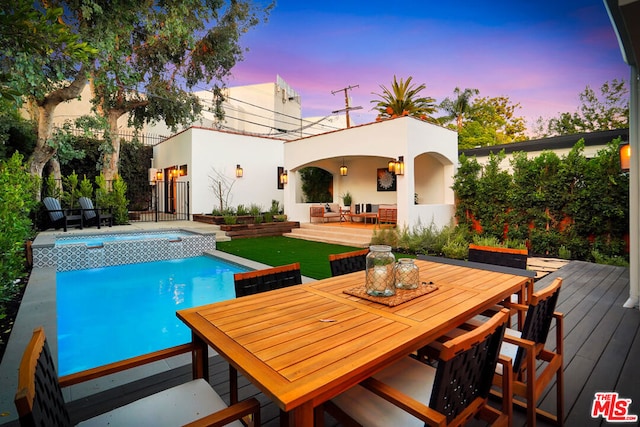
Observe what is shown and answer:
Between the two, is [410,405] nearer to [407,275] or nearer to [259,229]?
[407,275]

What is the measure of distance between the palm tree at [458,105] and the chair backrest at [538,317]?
78.5 ft

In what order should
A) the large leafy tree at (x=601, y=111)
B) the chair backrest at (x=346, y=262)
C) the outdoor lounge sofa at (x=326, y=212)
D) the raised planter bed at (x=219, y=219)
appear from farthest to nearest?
the large leafy tree at (x=601, y=111)
the outdoor lounge sofa at (x=326, y=212)
the raised planter bed at (x=219, y=219)
the chair backrest at (x=346, y=262)

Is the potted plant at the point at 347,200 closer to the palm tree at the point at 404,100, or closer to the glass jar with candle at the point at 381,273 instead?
the palm tree at the point at 404,100

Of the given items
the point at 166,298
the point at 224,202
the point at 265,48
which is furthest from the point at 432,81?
the point at 166,298

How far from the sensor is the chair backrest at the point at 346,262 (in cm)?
312

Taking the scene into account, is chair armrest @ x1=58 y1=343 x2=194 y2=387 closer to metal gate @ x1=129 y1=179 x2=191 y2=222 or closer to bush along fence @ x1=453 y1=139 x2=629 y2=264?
bush along fence @ x1=453 y1=139 x2=629 y2=264

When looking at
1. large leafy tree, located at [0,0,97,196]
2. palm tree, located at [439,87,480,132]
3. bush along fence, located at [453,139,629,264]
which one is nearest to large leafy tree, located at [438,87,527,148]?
palm tree, located at [439,87,480,132]

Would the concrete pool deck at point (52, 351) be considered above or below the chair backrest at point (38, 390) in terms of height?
below

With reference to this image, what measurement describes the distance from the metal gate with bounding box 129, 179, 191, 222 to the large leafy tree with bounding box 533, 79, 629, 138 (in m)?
21.4

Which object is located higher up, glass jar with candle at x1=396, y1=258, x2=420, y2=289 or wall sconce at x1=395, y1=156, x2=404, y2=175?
wall sconce at x1=395, y1=156, x2=404, y2=175

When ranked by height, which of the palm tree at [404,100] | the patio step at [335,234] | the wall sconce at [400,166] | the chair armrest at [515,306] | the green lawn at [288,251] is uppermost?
the palm tree at [404,100]

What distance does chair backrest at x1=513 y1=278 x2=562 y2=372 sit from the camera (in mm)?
1733

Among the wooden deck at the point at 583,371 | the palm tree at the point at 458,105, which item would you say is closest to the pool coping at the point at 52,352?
the wooden deck at the point at 583,371

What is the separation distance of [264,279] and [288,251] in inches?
234
